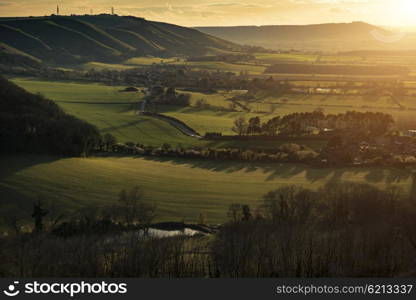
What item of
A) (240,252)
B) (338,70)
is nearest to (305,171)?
(240,252)

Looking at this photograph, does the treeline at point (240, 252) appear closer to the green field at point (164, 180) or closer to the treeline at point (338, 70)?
the green field at point (164, 180)

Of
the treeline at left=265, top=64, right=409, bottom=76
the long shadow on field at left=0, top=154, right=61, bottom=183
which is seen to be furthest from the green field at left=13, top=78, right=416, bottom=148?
the treeline at left=265, top=64, right=409, bottom=76

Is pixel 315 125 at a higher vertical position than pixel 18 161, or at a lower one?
higher

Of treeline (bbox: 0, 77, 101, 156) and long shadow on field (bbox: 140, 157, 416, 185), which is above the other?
treeline (bbox: 0, 77, 101, 156)

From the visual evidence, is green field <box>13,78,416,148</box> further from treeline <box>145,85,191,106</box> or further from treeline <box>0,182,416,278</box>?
treeline <box>0,182,416,278</box>

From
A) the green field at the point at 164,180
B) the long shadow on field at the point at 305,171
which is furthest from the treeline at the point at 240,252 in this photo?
the long shadow on field at the point at 305,171

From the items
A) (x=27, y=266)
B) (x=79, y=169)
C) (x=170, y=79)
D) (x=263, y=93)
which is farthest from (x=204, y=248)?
(x=170, y=79)

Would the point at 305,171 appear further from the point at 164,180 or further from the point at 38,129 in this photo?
the point at 38,129
